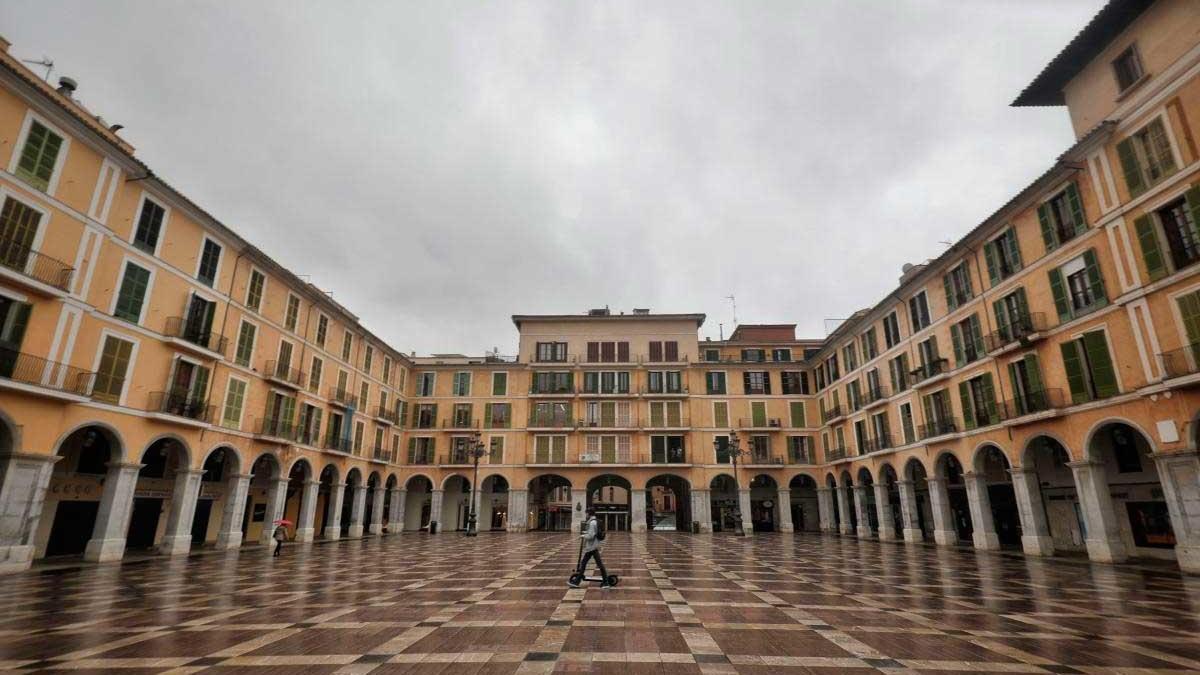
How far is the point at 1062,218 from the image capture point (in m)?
21.2

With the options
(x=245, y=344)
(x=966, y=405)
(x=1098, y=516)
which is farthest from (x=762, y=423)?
(x=245, y=344)

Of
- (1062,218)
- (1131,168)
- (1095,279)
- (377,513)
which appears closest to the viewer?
(1131,168)

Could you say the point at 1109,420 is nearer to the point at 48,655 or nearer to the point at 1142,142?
the point at 1142,142

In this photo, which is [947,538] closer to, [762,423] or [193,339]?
[762,423]

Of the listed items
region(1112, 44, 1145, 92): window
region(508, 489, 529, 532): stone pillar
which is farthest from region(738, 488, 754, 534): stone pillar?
region(1112, 44, 1145, 92): window

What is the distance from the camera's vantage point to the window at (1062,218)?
20.3 metres

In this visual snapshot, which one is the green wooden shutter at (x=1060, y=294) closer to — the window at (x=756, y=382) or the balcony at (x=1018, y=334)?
the balcony at (x=1018, y=334)

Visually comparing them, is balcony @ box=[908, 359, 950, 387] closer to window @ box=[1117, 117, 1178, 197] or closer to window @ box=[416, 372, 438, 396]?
window @ box=[1117, 117, 1178, 197]

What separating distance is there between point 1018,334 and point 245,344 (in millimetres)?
34523

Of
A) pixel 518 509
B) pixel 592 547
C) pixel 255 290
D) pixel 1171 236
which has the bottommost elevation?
pixel 592 547

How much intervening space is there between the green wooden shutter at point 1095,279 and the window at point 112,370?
34.9m

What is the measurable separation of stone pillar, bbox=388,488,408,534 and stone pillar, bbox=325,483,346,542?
778 cm

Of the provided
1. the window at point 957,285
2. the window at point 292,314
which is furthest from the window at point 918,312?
the window at point 292,314

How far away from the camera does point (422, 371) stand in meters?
47.0
